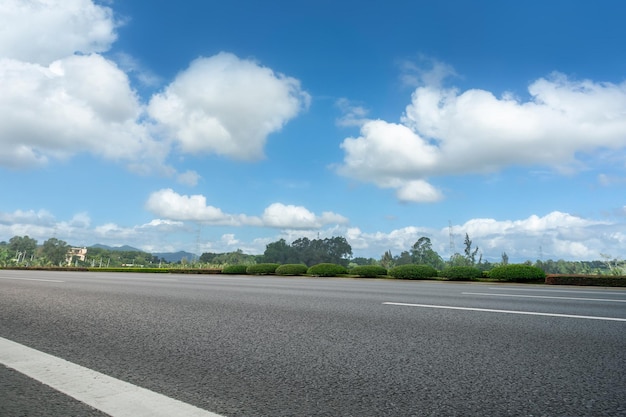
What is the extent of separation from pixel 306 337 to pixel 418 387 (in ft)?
5.38

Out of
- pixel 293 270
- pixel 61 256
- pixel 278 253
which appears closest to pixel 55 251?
pixel 61 256

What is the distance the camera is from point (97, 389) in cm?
235

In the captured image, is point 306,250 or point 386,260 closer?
point 386,260

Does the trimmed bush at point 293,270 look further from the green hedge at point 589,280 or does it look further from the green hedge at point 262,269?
the green hedge at point 589,280

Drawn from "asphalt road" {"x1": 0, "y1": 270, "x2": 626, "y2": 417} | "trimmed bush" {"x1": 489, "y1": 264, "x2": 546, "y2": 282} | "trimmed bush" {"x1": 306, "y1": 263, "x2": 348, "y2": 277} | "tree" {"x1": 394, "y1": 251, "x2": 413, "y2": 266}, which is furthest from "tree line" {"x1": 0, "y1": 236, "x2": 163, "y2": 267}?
"asphalt road" {"x1": 0, "y1": 270, "x2": 626, "y2": 417}

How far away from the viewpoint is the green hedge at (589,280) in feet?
57.7

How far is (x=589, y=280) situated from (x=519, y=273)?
9.86 ft

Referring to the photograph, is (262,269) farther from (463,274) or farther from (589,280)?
(589,280)

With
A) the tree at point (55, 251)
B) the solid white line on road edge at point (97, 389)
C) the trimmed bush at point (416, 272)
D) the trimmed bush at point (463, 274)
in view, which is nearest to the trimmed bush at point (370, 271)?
the trimmed bush at point (416, 272)

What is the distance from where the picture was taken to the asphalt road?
7.14 ft

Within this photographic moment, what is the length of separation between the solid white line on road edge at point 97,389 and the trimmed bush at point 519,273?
21446 mm

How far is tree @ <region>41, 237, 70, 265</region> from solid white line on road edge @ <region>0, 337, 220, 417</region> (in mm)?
115078

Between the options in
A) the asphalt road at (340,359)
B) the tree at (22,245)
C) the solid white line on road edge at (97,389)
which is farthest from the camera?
the tree at (22,245)

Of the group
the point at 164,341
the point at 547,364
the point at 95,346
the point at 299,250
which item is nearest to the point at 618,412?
the point at 547,364
